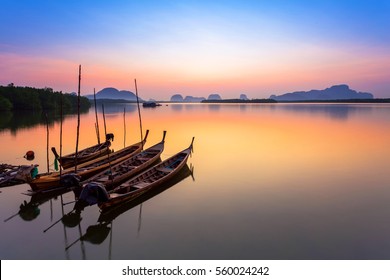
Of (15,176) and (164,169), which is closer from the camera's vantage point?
(15,176)

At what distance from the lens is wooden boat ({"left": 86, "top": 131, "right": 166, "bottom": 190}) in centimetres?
1669

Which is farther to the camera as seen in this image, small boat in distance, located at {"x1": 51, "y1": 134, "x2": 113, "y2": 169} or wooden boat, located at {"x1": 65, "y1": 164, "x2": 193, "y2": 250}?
small boat in distance, located at {"x1": 51, "y1": 134, "x2": 113, "y2": 169}

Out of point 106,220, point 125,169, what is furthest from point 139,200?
point 125,169

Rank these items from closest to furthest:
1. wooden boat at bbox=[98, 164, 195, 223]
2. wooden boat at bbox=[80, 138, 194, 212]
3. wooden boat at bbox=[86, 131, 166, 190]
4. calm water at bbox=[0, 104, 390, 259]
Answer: calm water at bbox=[0, 104, 390, 259] < wooden boat at bbox=[80, 138, 194, 212] < wooden boat at bbox=[98, 164, 195, 223] < wooden boat at bbox=[86, 131, 166, 190]

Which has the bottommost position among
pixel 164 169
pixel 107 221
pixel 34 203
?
pixel 107 221

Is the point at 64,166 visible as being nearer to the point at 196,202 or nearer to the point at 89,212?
the point at 89,212

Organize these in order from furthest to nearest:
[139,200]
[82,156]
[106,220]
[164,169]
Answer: [82,156] < [164,169] < [139,200] < [106,220]

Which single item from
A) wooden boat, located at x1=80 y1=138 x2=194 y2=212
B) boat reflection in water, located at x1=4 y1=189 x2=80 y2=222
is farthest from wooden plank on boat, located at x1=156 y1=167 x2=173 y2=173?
boat reflection in water, located at x1=4 y1=189 x2=80 y2=222

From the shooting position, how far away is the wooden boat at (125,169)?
1669 cm

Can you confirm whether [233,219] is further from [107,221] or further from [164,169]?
[164,169]

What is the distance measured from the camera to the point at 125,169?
19.7 m

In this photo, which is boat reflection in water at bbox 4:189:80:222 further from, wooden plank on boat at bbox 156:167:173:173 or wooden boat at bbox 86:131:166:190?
wooden plank on boat at bbox 156:167:173:173

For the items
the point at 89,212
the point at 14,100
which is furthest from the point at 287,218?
the point at 14,100

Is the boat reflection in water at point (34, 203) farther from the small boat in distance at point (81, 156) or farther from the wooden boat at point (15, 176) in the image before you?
the small boat in distance at point (81, 156)
